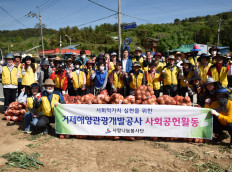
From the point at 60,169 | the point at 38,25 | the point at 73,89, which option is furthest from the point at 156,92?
the point at 38,25

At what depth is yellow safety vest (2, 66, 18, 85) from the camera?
6.32 metres

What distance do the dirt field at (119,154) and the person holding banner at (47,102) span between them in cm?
39

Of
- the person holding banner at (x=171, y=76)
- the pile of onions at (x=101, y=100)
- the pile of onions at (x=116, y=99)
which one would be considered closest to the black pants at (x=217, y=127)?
the person holding banner at (x=171, y=76)

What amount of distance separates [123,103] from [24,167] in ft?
8.75

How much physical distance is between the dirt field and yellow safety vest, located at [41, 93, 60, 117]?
2.09ft

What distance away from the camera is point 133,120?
4.62 meters

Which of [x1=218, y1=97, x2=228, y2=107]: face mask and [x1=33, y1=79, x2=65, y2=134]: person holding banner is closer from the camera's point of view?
[x1=218, y1=97, x2=228, y2=107]: face mask

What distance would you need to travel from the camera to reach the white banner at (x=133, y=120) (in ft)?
14.5

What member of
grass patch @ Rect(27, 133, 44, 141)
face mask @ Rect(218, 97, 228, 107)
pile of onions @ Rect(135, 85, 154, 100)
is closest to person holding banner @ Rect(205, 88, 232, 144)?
face mask @ Rect(218, 97, 228, 107)

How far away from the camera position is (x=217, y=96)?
4.36 metres

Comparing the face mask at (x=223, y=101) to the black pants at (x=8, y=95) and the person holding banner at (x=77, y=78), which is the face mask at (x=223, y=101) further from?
the black pants at (x=8, y=95)

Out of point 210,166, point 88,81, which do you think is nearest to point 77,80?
point 88,81

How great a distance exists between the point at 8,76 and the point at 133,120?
4792 mm

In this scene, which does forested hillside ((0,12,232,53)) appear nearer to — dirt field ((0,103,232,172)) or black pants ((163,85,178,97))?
black pants ((163,85,178,97))
